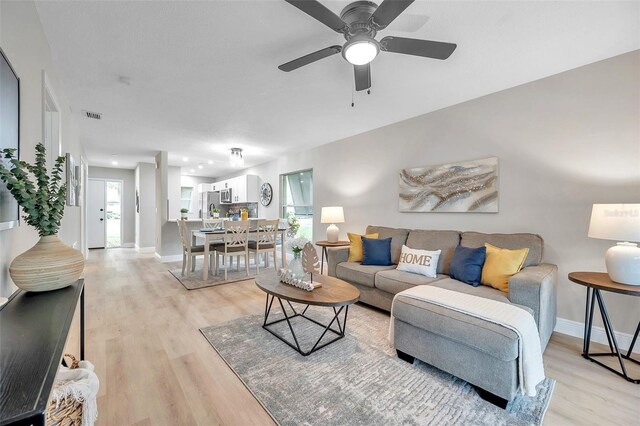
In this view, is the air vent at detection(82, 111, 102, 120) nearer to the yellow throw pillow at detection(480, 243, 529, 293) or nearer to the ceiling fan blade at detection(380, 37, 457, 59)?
the ceiling fan blade at detection(380, 37, 457, 59)

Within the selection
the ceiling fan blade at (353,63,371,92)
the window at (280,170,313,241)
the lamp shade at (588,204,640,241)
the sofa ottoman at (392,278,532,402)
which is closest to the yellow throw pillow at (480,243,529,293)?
the sofa ottoman at (392,278,532,402)

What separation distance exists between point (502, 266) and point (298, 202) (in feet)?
14.8

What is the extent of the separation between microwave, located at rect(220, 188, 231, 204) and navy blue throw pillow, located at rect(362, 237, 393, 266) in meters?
5.73

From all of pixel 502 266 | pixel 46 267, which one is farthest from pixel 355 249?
pixel 46 267

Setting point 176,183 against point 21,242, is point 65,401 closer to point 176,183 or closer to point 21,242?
point 21,242

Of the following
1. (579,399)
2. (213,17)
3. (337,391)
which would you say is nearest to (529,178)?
(579,399)

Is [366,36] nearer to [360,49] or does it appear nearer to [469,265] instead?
[360,49]

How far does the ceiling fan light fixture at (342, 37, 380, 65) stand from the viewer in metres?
1.65

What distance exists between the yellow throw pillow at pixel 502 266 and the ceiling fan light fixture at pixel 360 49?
208cm

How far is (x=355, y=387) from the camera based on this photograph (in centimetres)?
179

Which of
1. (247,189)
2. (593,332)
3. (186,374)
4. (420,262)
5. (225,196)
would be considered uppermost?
(247,189)

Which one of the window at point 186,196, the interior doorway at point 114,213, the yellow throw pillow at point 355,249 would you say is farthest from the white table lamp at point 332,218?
the window at point 186,196

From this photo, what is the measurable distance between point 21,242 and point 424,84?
3.41 m

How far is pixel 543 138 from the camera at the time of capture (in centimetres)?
264
